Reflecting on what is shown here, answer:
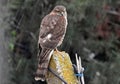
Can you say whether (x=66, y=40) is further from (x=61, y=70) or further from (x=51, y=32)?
(x=61, y=70)

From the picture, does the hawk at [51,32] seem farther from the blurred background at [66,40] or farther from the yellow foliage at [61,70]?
the blurred background at [66,40]

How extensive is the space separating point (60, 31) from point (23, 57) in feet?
11.9

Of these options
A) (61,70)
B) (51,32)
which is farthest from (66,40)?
(61,70)

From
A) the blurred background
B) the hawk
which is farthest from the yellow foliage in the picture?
the blurred background

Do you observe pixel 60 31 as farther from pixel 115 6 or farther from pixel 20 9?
pixel 115 6

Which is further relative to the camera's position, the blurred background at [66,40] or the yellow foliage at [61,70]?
the blurred background at [66,40]

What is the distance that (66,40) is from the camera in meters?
7.50

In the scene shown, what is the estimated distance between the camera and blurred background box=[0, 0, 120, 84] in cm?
791

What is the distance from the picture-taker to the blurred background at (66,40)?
7.91 meters

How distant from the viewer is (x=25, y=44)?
8734 millimetres

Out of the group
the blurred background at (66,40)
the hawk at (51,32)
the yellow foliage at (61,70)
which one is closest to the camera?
the yellow foliage at (61,70)

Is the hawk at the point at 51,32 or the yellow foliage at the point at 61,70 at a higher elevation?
the yellow foliage at the point at 61,70

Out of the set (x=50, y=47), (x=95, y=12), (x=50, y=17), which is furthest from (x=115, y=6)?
(x=50, y=47)

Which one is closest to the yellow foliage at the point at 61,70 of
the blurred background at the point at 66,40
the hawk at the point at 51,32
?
the hawk at the point at 51,32
